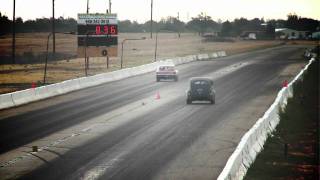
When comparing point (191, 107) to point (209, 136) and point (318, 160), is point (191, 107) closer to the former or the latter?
point (209, 136)

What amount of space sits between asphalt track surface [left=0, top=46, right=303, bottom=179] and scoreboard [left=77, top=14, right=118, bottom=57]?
12633mm

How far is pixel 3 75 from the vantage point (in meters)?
60.1

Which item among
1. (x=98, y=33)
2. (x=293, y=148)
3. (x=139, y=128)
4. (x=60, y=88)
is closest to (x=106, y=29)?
(x=98, y=33)

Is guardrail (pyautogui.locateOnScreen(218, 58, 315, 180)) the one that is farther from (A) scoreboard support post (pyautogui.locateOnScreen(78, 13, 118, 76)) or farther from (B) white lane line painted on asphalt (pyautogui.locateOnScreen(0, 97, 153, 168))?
(A) scoreboard support post (pyautogui.locateOnScreen(78, 13, 118, 76))

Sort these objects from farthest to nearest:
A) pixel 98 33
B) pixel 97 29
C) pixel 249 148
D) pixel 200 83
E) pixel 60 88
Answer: pixel 98 33, pixel 97 29, pixel 60 88, pixel 200 83, pixel 249 148

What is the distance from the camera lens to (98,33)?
60875 millimetres

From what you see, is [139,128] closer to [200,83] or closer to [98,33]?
[200,83]

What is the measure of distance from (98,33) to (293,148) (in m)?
39.9

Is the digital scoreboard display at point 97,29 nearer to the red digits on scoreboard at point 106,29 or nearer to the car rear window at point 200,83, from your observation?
the red digits on scoreboard at point 106,29

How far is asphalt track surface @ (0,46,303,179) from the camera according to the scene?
18.1m

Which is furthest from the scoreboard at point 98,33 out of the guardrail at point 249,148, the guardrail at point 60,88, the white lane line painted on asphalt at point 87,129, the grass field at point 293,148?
the guardrail at point 249,148

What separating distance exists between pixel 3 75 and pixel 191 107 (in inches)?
1224

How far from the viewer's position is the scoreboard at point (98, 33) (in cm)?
6091

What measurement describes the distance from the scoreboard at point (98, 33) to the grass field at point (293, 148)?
1032 inches
